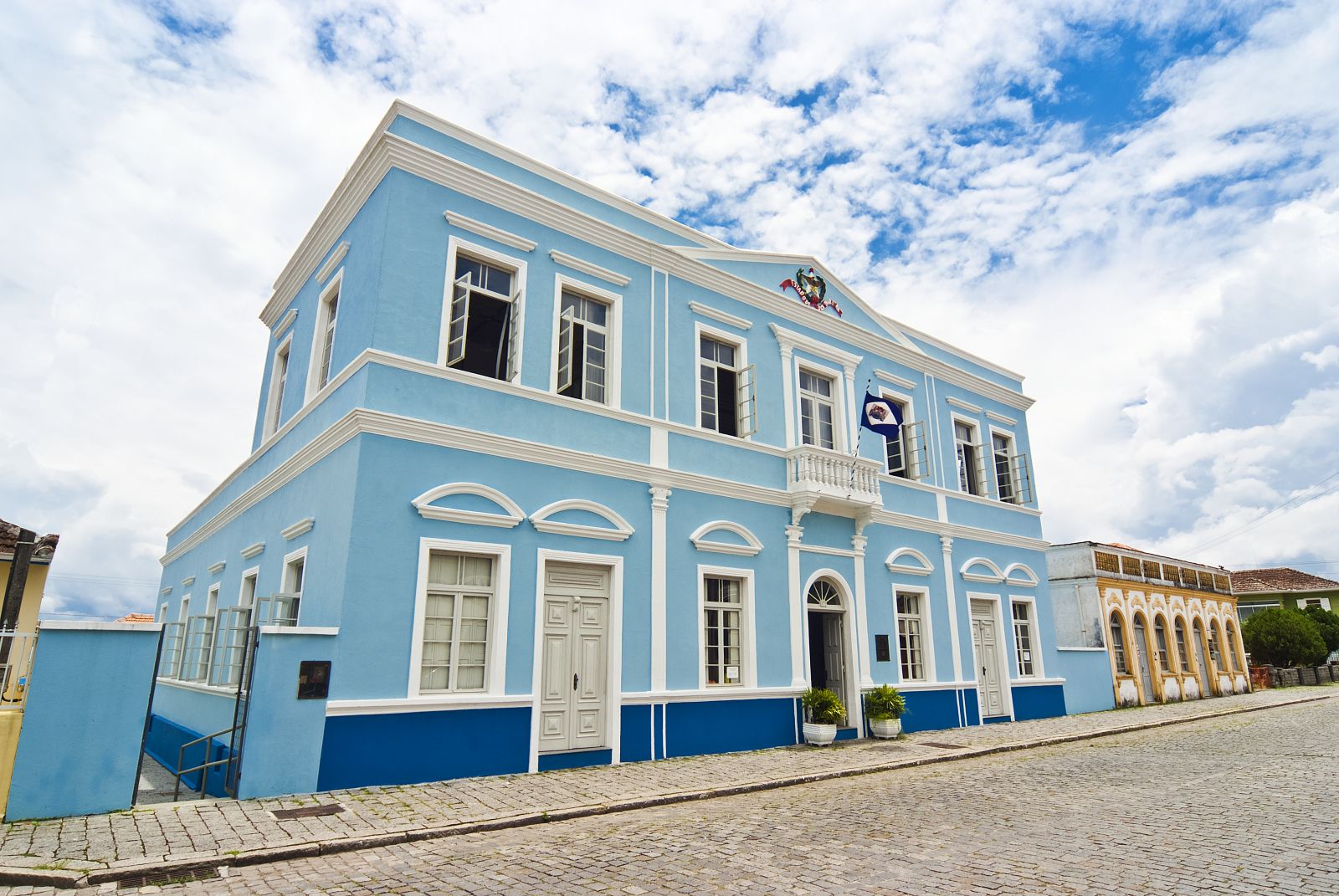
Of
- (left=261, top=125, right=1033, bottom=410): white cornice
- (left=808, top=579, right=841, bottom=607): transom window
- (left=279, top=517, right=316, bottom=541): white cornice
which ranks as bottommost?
(left=808, top=579, right=841, bottom=607): transom window

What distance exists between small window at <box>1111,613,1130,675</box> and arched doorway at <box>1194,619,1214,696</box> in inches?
200

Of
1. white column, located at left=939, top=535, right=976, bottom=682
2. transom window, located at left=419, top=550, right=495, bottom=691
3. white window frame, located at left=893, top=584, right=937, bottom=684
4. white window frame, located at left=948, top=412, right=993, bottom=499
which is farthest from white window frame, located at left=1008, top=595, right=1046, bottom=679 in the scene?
transom window, located at left=419, top=550, right=495, bottom=691

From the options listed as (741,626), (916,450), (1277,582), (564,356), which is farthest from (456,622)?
(1277,582)

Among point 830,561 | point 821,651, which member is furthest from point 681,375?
point 821,651

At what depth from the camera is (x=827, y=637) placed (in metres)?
14.1

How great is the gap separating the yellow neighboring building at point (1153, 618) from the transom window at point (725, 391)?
13.2 meters

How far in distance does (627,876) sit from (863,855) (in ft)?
6.02

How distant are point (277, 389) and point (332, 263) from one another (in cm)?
342

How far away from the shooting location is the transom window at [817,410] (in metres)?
14.6

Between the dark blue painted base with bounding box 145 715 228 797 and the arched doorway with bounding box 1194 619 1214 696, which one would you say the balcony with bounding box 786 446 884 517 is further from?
the arched doorway with bounding box 1194 619 1214 696

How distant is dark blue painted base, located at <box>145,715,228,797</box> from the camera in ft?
30.0

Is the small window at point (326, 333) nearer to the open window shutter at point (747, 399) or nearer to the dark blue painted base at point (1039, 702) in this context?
the open window shutter at point (747, 399)

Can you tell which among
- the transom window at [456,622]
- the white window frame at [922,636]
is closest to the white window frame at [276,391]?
the transom window at [456,622]

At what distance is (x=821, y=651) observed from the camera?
1414 centimetres
